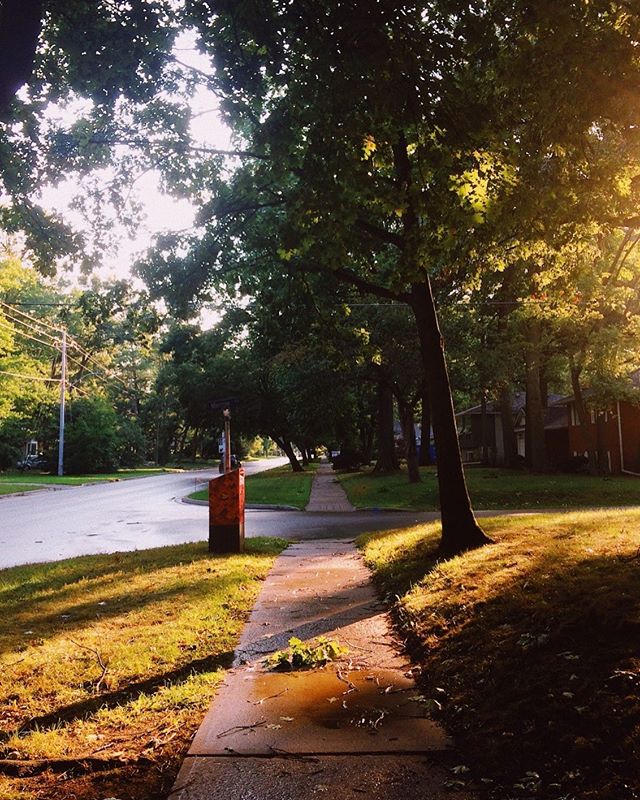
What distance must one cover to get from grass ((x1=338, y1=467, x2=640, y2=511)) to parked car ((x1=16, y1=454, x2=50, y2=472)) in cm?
3842

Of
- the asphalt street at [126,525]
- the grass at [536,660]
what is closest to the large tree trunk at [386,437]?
the asphalt street at [126,525]

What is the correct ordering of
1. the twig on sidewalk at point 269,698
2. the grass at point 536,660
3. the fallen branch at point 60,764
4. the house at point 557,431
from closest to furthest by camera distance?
the grass at point 536,660 < the fallen branch at point 60,764 < the twig on sidewalk at point 269,698 < the house at point 557,431

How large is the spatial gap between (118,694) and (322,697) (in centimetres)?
139

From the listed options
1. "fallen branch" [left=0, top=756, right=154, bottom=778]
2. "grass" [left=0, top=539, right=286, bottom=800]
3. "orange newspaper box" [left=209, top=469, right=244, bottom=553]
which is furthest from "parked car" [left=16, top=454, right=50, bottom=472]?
"fallen branch" [left=0, top=756, right=154, bottom=778]

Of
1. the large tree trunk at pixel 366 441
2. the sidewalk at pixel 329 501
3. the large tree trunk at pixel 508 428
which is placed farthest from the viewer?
the large tree trunk at pixel 366 441

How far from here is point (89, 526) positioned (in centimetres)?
1616

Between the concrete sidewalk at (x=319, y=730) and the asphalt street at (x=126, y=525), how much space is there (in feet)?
23.2

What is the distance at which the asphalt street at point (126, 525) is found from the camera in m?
12.6

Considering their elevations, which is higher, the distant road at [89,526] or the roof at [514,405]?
the roof at [514,405]

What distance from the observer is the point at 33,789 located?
3.13 m

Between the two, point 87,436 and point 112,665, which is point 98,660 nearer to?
point 112,665

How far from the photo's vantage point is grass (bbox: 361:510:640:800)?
3021 mm

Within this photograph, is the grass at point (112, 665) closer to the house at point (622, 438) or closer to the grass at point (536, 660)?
the grass at point (536, 660)

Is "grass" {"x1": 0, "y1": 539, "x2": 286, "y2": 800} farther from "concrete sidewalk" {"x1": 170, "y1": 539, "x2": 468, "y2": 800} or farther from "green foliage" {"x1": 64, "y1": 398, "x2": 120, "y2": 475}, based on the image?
"green foliage" {"x1": 64, "y1": 398, "x2": 120, "y2": 475}
